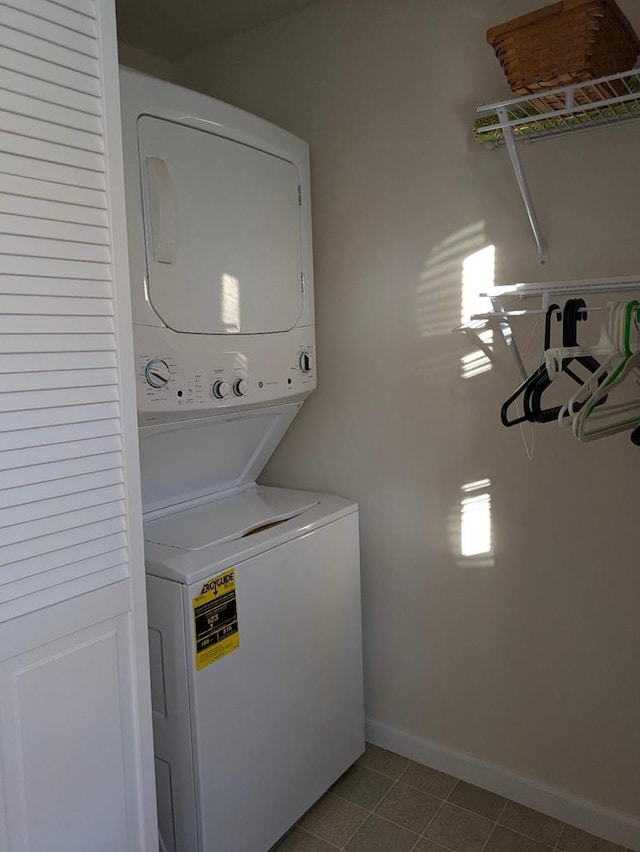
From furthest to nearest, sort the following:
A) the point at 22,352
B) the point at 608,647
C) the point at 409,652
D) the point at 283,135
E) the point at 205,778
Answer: the point at 409,652, the point at 283,135, the point at 608,647, the point at 205,778, the point at 22,352

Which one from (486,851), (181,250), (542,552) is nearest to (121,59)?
(181,250)

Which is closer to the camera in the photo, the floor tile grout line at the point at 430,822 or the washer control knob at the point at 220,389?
the washer control knob at the point at 220,389

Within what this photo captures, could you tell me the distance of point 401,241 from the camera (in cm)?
215

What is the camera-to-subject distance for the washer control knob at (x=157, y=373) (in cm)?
169

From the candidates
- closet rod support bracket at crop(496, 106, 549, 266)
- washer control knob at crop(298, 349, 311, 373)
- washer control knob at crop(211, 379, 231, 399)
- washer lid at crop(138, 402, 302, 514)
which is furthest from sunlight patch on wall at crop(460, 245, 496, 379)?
washer control knob at crop(211, 379, 231, 399)

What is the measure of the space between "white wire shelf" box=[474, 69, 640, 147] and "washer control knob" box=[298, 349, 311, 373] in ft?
2.62

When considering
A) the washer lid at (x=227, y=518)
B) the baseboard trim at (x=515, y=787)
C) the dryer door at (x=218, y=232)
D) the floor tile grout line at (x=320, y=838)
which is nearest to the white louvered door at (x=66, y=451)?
the dryer door at (x=218, y=232)

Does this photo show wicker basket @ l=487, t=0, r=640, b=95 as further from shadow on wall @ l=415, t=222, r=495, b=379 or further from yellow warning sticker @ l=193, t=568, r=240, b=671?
yellow warning sticker @ l=193, t=568, r=240, b=671

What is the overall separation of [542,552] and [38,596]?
4.54 ft

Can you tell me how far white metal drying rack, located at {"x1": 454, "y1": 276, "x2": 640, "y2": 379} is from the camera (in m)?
1.54

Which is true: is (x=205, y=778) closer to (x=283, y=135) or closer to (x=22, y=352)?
(x=22, y=352)

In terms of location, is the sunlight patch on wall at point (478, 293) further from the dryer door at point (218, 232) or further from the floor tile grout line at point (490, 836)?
the floor tile grout line at point (490, 836)

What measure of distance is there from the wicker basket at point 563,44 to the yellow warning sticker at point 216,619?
1341mm

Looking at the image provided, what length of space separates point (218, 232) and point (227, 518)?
2.68ft
